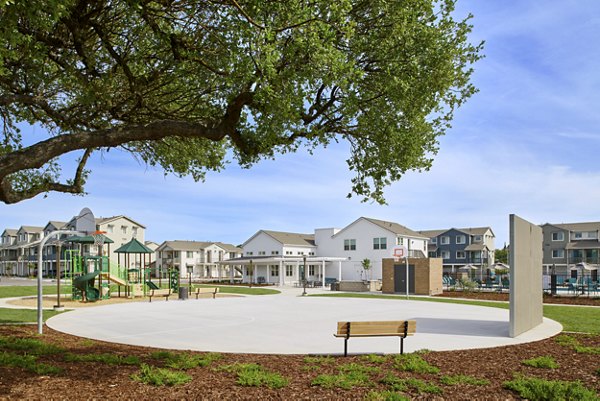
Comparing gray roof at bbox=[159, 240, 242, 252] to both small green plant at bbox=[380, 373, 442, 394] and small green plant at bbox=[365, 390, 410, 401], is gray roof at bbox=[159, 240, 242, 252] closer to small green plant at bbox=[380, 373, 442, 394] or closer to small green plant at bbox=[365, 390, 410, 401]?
small green plant at bbox=[380, 373, 442, 394]

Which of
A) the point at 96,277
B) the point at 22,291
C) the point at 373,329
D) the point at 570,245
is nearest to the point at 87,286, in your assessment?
the point at 96,277

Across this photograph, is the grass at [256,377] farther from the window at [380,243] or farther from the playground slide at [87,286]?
the window at [380,243]

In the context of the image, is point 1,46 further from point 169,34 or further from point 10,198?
point 10,198

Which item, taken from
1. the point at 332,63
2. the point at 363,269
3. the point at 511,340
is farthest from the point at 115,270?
the point at 363,269

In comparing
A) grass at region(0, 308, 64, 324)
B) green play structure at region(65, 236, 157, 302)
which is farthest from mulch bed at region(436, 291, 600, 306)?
grass at region(0, 308, 64, 324)

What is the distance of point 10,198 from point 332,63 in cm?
799

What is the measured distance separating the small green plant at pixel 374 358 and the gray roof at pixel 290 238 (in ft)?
185

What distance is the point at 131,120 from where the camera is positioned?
1322cm

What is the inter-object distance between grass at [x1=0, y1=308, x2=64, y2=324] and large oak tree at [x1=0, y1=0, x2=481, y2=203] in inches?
234

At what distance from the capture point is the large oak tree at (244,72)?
8.66 m

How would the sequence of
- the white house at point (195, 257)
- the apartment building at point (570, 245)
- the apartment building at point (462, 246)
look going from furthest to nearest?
the white house at point (195, 257), the apartment building at point (462, 246), the apartment building at point (570, 245)

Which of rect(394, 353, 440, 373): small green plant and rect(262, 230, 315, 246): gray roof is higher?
rect(262, 230, 315, 246): gray roof

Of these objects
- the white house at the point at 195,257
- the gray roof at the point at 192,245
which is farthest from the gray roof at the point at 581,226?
the gray roof at the point at 192,245

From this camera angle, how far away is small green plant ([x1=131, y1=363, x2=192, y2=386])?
7957 mm
